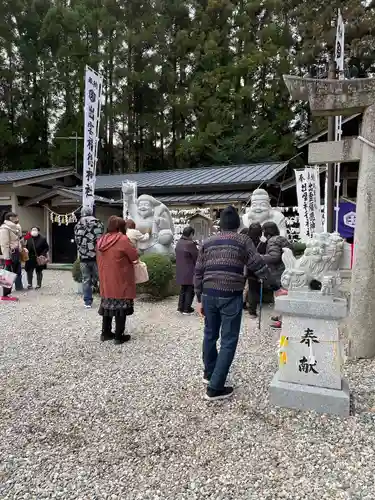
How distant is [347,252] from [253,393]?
1541 mm

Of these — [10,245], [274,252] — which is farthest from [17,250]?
[274,252]

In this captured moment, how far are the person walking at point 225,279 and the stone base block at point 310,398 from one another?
0.47 m

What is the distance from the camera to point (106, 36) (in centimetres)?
2300

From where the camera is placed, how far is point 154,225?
9.53 meters

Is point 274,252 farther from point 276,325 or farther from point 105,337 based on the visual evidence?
point 105,337

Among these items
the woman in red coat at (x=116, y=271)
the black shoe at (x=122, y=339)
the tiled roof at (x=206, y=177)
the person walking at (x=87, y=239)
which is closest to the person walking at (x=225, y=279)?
the woman in red coat at (x=116, y=271)

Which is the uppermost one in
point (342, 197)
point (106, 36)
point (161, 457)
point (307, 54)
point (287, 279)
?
point (106, 36)

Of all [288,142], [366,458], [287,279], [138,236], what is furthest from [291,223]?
[366,458]

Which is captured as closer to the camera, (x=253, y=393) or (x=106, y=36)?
(x=253, y=393)

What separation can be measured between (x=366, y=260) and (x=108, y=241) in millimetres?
2938

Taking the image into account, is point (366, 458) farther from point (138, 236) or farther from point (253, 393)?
point (138, 236)

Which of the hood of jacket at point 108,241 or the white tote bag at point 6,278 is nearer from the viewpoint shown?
the hood of jacket at point 108,241

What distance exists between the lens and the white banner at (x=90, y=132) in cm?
859

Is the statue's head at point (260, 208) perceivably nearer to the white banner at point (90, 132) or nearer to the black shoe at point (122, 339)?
the white banner at point (90, 132)
